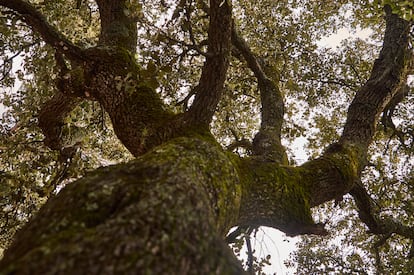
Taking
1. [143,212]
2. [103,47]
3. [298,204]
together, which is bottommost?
[143,212]

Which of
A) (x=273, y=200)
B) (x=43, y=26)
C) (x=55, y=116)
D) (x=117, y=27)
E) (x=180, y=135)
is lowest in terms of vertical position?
(x=273, y=200)

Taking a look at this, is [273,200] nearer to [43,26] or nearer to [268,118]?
[268,118]

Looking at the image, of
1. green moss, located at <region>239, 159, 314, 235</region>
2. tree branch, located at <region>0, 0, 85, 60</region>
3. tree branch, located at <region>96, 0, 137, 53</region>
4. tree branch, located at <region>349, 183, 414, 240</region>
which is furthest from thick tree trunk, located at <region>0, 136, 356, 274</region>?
tree branch, located at <region>349, 183, 414, 240</region>

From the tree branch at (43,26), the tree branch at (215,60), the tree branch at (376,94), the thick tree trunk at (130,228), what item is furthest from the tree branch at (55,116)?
the tree branch at (376,94)

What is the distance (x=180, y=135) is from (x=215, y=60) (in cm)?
112

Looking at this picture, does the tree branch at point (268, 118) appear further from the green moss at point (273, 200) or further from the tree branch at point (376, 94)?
the tree branch at point (376, 94)

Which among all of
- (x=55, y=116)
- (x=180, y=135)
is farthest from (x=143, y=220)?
(x=55, y=116)

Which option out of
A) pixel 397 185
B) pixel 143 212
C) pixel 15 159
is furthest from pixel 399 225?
pixel 15 159

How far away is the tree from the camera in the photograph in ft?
7.59

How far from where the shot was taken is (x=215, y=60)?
15.9ft

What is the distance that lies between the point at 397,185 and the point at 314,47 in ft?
16.0

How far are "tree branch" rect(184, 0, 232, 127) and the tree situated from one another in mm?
15

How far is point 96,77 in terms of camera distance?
5887 mm

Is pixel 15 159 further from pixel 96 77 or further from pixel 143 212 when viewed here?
pixel 143 212
